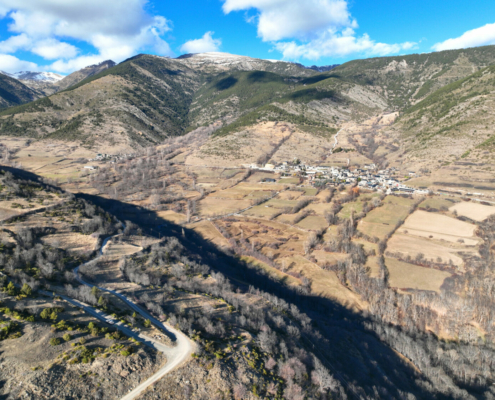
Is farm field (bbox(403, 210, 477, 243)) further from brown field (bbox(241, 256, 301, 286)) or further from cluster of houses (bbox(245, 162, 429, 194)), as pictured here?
brown field (bbox(241, 256, 301, 286))

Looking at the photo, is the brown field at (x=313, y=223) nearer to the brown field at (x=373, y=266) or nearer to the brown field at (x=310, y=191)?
the brown field at (x=373, y=266)

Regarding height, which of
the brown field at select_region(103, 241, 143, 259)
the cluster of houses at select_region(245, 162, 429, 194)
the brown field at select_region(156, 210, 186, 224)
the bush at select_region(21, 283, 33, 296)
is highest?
the cluster of houses at select_region(245, 162, 429, 194)

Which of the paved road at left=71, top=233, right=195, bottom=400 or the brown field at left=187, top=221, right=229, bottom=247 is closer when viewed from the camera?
the paved road at left=71, top=233, right=195, bottom=400

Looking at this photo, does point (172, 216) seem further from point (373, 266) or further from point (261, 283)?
point (373, 266)

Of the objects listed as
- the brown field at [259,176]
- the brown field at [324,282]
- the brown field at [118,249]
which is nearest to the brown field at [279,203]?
the brown field at [259,176]

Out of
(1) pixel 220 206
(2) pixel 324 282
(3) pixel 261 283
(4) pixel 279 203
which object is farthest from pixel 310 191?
(3) pixel 261 283

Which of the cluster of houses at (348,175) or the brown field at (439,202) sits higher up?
the cluster of houses at (348,175)

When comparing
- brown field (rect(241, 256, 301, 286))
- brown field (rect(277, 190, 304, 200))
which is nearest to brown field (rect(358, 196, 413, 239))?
brown field (rect(241, 256, 301, 286))
